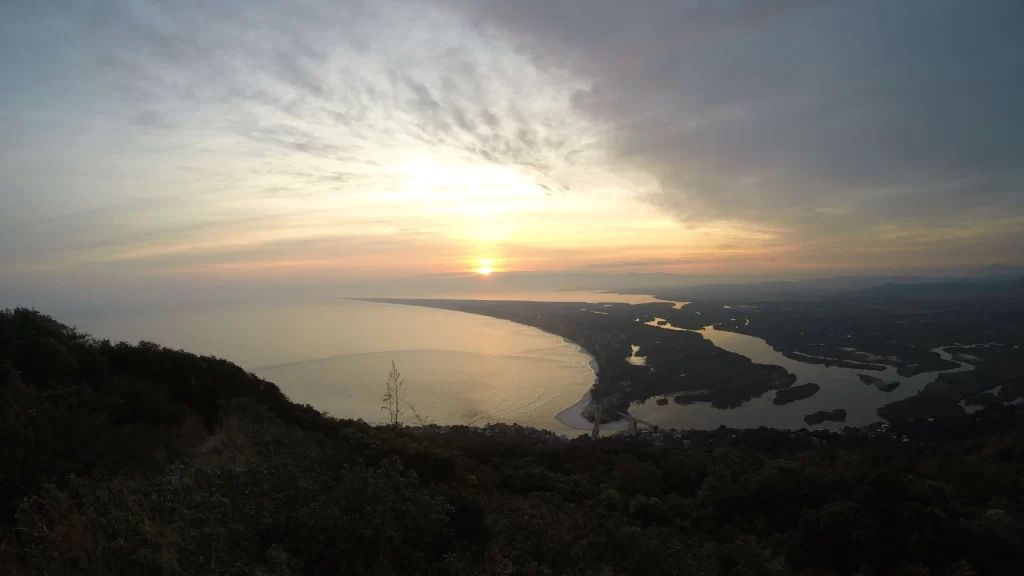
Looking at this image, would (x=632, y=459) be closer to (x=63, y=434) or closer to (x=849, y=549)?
(x=849, y=549)

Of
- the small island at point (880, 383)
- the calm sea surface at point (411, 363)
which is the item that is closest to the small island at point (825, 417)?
the small island at point (880, 383)

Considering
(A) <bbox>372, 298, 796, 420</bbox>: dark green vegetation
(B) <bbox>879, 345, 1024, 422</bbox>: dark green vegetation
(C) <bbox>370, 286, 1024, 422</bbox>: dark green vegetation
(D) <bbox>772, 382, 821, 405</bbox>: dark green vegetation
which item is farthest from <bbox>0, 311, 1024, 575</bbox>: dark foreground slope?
(C) <bbox>370, 286, 1024, 422</bbox>: dark green vegetation

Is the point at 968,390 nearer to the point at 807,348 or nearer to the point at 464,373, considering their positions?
the point at 807,348

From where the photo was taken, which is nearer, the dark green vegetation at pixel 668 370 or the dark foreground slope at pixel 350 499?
the dark foreground slope at pixel 350 499

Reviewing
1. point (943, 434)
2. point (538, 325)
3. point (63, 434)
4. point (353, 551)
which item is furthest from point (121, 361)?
point (538, 325)

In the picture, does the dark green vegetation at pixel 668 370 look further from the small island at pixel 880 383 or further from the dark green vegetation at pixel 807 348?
the small island at pixel 880 383

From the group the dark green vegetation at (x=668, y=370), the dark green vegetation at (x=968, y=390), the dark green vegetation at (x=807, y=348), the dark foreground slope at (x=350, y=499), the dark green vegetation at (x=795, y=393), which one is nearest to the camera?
the dark foreground slope at (x=350, y=499)

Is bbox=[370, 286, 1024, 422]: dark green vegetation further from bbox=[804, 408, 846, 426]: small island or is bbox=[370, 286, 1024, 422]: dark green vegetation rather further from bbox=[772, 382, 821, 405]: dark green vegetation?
bbox=[804, 408, 846, 426]: small island

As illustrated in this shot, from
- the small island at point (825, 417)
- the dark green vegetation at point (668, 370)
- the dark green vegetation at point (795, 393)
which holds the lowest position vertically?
the small island at point (825, 417)
